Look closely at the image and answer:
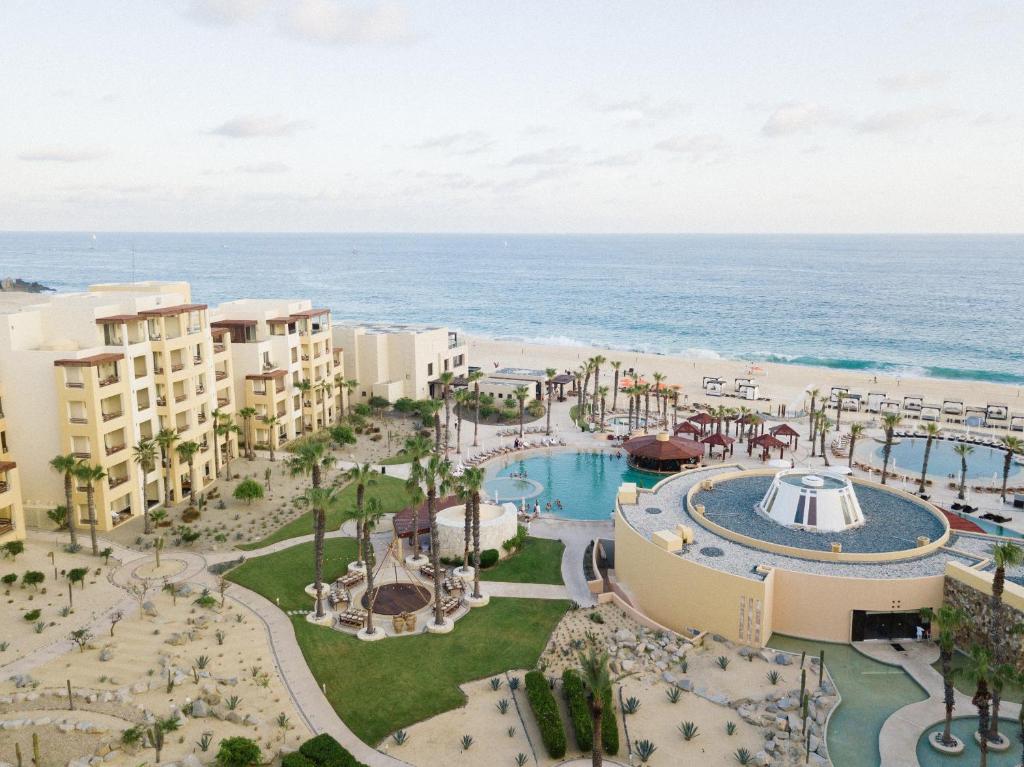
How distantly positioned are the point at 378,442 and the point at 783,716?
4480cm

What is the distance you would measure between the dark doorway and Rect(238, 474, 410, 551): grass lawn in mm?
23560

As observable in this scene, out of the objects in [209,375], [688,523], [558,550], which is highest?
[209,375]

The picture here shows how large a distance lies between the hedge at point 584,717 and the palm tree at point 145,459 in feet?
93.9

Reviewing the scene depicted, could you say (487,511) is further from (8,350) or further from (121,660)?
(8,350)

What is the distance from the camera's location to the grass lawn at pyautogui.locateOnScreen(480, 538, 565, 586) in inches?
1538

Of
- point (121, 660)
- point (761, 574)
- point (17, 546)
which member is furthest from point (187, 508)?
point (761, 574)

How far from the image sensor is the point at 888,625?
32.6 meters

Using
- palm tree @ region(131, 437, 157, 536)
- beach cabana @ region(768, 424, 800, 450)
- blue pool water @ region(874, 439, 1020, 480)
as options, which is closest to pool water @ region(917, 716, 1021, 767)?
blue pool water @ region(874, 439, 1020, 480)

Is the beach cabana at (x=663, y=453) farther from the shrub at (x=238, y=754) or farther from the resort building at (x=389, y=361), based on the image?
the shrub at (x=238, y=754)

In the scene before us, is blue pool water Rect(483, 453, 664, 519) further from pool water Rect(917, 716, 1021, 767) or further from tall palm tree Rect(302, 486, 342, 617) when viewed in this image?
pool water Rect(917, 716, 1021, 767)

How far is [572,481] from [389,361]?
93.1ft

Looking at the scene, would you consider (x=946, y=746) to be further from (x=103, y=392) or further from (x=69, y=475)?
(x=103, y=392)

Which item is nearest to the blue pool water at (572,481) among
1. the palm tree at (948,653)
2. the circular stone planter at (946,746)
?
the circular stone planter at (946,746)

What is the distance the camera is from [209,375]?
2067 inches
